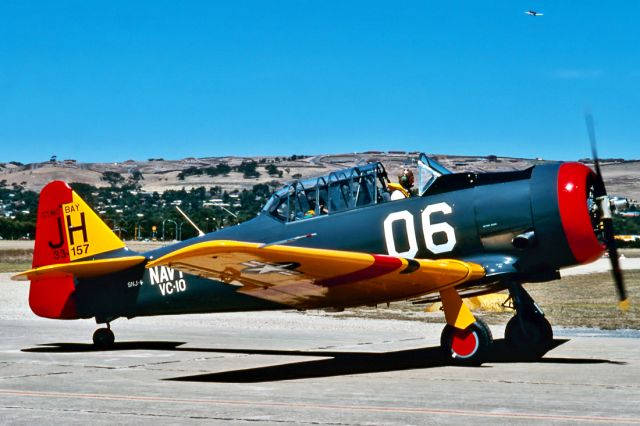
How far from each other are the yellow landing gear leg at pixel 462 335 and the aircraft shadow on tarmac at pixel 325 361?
0.68 feet

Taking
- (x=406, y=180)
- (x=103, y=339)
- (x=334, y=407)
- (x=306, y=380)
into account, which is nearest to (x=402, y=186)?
(x=406, y=180)

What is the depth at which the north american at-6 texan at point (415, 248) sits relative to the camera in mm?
11617

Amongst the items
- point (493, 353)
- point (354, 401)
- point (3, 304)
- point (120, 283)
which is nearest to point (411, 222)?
point (493, 353)

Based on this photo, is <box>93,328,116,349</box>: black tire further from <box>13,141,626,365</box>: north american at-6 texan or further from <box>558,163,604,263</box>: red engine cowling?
<box>558,163,604,263</box>: red engine cowling

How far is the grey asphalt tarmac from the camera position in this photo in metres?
8.38

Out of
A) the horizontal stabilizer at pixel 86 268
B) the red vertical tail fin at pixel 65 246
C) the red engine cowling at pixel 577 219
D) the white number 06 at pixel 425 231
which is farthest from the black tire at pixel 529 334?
the red vertical tail fin at pixel 65 246

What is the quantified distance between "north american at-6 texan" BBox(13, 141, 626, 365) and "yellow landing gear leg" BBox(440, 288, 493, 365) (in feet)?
0.05

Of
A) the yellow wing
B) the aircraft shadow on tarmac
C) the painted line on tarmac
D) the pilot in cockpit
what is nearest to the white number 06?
the pilot in cockpit

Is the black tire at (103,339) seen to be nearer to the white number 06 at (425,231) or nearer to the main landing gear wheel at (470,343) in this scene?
the white number 06 at (425,231)

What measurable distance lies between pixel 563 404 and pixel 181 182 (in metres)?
174

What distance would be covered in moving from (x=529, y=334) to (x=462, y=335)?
1.84 metres

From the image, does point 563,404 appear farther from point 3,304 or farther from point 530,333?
point 3,304

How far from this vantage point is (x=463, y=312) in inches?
489

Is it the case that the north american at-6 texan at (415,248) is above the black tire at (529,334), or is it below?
above
